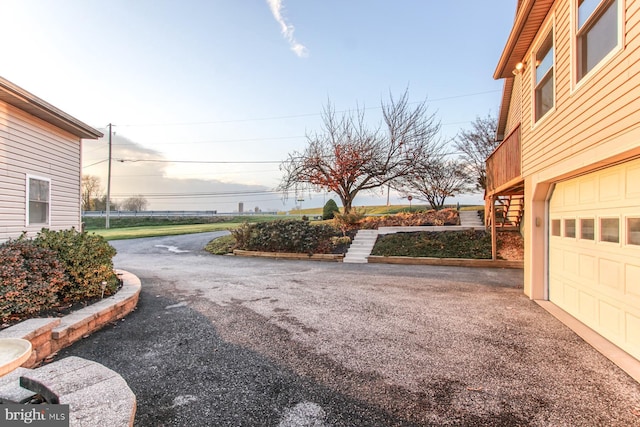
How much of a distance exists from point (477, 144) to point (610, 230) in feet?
57.1

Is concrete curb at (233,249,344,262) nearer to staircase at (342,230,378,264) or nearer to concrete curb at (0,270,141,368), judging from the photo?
staircase at (342,230,378,264)

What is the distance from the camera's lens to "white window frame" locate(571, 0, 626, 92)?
2.90 metres

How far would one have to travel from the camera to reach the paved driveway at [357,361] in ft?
6.77

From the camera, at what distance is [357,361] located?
2826 millimetres

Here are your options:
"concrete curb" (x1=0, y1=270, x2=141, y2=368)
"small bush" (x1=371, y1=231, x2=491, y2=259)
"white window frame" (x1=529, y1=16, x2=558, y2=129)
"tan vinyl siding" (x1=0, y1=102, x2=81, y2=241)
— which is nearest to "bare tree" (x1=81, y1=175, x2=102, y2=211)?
"tan vinyl siding" (x1=0, y1=102, x2=81, y2=241)

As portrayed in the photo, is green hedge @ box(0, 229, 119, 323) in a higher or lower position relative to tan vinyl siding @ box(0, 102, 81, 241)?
lower

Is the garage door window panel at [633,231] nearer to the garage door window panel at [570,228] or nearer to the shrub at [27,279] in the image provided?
the garage door window panel at [570,228]

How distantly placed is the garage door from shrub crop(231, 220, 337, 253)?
23.7ft

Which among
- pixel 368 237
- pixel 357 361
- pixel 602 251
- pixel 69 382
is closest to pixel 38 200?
pixel 69 382

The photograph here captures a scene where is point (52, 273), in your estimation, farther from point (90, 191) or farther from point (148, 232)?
point (90, 191)

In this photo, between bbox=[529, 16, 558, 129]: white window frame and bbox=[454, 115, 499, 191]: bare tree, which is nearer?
bbox=[529, 16, 558, 129]: white window frame

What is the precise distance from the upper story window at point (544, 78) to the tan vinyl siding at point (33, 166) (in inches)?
392

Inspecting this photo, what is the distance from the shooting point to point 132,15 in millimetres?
8461

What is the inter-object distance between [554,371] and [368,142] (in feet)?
44.7
